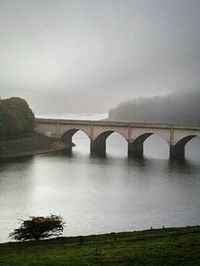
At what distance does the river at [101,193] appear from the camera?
39312 millimetres

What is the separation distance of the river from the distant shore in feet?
18.8

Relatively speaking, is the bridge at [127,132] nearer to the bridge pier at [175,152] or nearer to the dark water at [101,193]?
the bridge pier at [175,152]

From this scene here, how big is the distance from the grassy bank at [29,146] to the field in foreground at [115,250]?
183 ft

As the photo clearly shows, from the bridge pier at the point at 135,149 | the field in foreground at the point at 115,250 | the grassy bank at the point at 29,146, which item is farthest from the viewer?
the bridge pier at the point at 135,149

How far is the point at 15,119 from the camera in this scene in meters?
96.0

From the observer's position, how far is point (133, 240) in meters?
27.5

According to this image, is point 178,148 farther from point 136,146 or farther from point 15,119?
point 15,119

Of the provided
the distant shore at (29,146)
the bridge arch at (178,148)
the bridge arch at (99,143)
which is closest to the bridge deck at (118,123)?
the bridge arch at (99,143)

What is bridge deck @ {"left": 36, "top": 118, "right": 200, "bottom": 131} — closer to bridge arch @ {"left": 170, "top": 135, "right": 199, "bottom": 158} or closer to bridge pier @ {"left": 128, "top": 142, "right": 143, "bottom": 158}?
bridge arch @ {"left": 170, "top": 135, "right": 199, "bottom": 158}

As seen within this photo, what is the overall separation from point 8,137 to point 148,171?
112 ft

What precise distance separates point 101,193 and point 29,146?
42.7 metres

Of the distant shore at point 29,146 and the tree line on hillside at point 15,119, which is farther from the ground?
the tree line on hillside at point 15,119

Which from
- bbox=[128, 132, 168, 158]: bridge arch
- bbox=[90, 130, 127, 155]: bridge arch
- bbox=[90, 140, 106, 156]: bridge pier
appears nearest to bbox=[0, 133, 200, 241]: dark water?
bbox=[128, 132, 168, 158]: bridge arch

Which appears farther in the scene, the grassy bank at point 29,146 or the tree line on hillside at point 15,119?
the tree line on hillside at point 15,119
